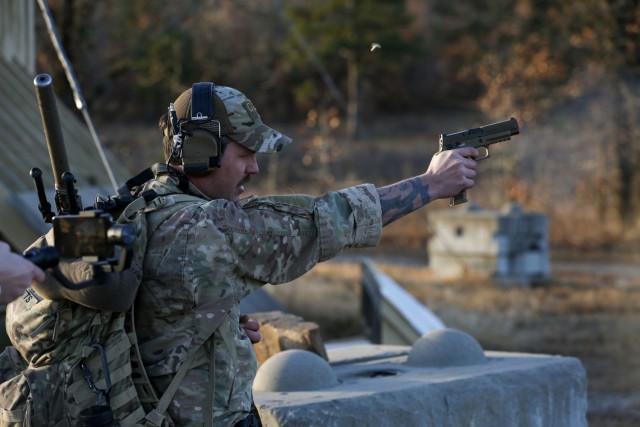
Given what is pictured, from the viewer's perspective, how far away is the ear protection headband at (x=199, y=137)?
3.44m

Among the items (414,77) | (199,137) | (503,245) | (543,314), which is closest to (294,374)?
(199,137)

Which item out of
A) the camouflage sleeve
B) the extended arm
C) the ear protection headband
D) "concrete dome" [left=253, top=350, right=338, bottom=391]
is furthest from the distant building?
the ear protection headband

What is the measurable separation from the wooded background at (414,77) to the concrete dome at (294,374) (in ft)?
14.4

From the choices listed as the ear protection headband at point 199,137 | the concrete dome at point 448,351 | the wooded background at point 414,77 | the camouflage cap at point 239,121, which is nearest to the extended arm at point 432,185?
the camouflage cap at point 239,121

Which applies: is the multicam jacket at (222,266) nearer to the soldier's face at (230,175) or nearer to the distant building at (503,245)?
the soldier's face at (230,175)

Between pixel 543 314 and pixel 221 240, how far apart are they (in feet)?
34.9

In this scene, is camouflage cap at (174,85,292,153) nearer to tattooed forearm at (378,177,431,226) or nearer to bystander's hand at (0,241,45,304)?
tattooed forearm at (378,177,431,226)

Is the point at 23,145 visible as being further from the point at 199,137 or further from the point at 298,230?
the point at 298,230

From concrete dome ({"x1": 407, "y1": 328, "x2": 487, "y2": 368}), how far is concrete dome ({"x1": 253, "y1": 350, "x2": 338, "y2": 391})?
0.69 meters

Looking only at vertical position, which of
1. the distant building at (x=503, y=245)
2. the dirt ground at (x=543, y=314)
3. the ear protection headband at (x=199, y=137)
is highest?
the ear protection headband at (x=199, y=137)

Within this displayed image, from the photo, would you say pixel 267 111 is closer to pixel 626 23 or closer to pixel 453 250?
pixel 453 250

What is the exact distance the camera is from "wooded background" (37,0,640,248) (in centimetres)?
1920

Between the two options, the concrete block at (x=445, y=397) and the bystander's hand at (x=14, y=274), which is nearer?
the bystander's hand at (x=14, y=274)

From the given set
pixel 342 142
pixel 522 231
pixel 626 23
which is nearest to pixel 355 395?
pixel 626 23
